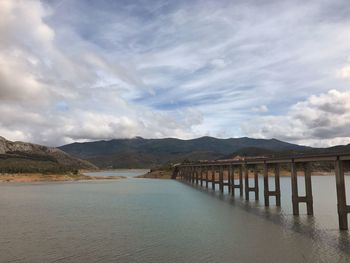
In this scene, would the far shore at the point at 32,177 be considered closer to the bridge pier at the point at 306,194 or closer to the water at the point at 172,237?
the water at the point at 172,237

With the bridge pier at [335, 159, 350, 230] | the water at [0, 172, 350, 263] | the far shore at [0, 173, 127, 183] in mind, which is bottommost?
the water at [0, 172, 350, 263]

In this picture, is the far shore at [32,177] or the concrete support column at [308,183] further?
the far shore at [32,177]

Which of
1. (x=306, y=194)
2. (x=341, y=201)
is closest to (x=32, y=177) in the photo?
(x=306, y=194)

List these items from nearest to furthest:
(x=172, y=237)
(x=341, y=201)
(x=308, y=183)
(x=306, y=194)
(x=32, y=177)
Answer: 1. (x=172, y=237)
2. (x=341, y=201)
3. (x=308, y=183)
4. (x=306, y=194)
5. (x=32, y=177)

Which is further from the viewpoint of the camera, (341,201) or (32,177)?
(32,177)

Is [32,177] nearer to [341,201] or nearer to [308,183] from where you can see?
[308,183]

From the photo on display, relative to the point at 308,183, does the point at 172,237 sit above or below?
below

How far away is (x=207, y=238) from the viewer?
31594 mm

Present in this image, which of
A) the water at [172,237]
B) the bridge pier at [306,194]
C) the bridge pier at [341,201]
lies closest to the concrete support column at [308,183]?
the bridge pier at [306,194]

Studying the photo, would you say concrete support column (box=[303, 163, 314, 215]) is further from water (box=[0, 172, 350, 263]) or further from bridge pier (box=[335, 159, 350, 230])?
bridge pier (box=[335, 159, 350, 230])

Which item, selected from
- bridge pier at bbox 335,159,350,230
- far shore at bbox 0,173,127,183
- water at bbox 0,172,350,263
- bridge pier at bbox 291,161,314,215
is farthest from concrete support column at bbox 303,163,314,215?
far shore at bbox 0,173,127,183

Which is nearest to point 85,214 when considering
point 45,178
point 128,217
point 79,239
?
point 128,217

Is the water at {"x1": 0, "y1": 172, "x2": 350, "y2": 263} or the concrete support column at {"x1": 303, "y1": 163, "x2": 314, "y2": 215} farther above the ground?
the concrete support column at {"x1": 303, "y1": 163, "x2": 314, "y2": 215}

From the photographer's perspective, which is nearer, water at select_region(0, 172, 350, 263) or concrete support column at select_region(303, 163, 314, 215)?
water at select_region(0, 172, 350, 263)
